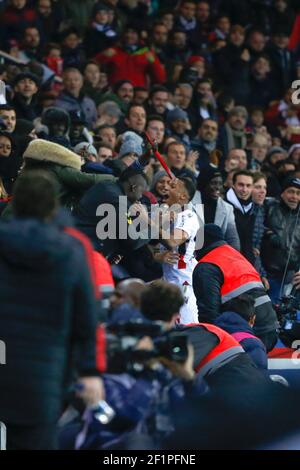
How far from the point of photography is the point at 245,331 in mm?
7945

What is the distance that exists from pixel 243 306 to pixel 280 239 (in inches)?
134

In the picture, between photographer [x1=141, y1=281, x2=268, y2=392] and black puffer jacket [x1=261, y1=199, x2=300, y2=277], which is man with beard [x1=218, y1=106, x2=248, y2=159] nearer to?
black puffer jacket [x1=261, y1=199, x2=300, y2=277]

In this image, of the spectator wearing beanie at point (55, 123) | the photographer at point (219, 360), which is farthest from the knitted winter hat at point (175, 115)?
the photographer at point (219, 360)

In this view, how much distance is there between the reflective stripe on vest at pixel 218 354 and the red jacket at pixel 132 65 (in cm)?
808

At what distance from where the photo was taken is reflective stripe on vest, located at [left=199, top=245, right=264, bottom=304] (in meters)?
8.62

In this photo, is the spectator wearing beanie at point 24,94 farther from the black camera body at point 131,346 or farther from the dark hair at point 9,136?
the black camera body at point 131,346

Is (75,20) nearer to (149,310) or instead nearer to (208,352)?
(208,352)

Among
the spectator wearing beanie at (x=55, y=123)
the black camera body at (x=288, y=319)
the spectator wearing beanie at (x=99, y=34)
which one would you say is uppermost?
the spectator wearing beanie at (x=99, y=34)

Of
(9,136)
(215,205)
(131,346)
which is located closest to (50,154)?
(9,136)

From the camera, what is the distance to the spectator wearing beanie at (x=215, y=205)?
10.9 metres

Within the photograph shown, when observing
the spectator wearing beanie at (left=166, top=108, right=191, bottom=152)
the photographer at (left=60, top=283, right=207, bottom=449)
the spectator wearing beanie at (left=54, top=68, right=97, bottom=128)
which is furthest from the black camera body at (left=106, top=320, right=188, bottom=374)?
the spectator wearing beanie at (left=166, top=108, right=191, bottom=152)

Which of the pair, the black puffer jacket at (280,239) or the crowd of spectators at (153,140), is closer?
the crowd of spectators at (153,140)

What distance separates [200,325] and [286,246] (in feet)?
14.7

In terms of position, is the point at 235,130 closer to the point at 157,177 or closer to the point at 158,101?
the point at 158,101
